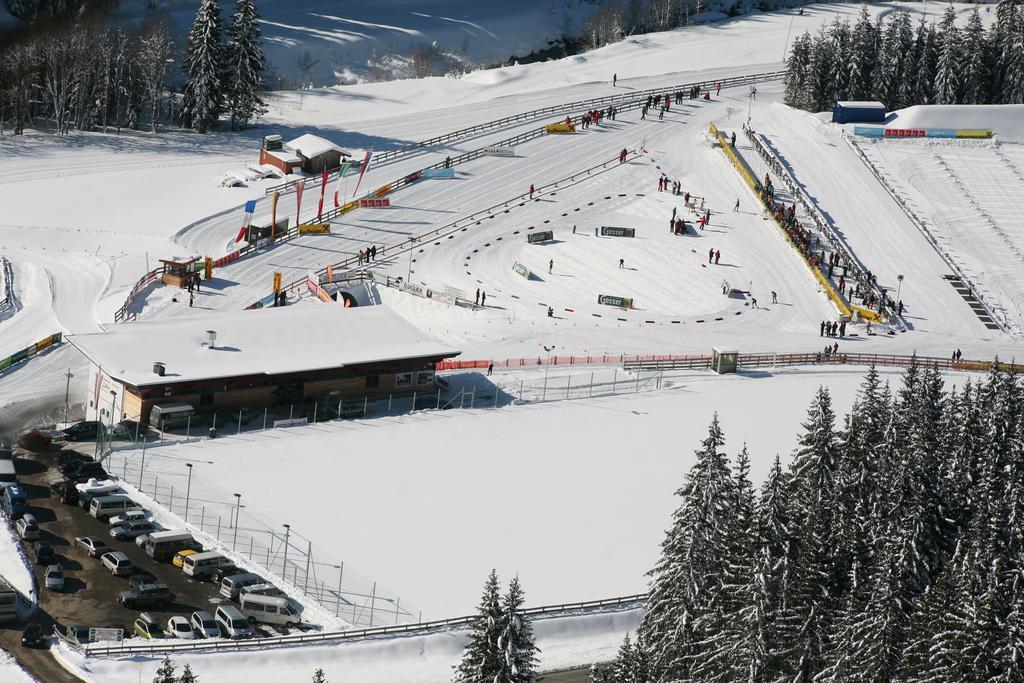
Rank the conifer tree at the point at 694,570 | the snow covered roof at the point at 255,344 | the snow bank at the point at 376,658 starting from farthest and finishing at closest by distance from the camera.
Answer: the snow covered roof at the point at 255,344 → the snow bank at the point at 376,658 → the conifer tree at the point at 694,570

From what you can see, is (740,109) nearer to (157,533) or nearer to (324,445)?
(324,445)

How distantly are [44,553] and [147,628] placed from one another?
6.32 metres

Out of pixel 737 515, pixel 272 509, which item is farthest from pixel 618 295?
pixel 737 515

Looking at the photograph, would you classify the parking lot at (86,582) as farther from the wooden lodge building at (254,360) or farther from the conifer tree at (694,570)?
the conifer tree at (694,570)

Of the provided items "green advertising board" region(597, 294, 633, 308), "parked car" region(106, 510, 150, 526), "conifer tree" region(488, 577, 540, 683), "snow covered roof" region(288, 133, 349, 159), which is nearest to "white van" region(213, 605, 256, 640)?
"parked car" region(106, 510, 150, 526)

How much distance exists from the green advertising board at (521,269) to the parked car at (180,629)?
43497mm

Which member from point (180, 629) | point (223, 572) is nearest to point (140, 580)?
point (223, 572)

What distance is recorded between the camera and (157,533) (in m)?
55.4

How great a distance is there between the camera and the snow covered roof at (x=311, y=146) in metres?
107

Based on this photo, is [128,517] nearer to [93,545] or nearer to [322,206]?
[93,545]

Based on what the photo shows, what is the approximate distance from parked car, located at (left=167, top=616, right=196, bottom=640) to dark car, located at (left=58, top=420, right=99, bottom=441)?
16.9 m

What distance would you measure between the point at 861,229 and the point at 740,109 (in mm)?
24755

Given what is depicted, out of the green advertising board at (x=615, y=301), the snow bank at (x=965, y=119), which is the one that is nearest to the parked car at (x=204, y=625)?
the green advertising board at (x=615, y=301)

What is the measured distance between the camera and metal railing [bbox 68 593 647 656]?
48.0 m
